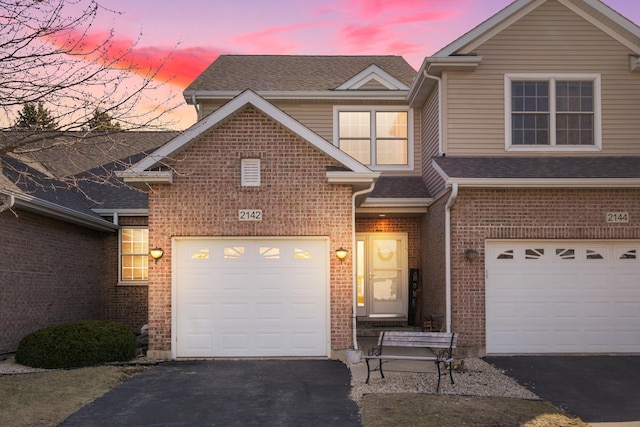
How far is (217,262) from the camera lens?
14.7 metres

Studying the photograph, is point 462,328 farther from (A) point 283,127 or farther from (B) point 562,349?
(A) point 283,127

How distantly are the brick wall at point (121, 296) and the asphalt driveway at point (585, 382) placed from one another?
10104 millimetres

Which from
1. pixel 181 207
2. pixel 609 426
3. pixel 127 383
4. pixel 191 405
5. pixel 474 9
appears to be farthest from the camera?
pixel 474 9

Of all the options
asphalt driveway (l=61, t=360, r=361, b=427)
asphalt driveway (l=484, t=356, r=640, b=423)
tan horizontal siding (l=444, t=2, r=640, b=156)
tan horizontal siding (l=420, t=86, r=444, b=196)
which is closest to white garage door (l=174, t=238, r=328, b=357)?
asphalt driveway (l=61, t=360, r=361, b=427)

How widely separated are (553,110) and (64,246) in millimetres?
12169

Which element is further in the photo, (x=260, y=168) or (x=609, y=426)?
(x=260, y=168)

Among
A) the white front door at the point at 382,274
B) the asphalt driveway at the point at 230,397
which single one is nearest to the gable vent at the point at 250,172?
the asphalt driveway at the point at 230,397

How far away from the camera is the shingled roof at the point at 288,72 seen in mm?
20000

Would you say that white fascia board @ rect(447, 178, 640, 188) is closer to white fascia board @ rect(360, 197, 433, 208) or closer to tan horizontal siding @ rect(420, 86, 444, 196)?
tan horizontal siding @ rect(420, 86, 444, 196)

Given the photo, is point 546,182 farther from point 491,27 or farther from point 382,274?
point 382,274

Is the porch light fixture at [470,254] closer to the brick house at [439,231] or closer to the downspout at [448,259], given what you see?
the brick house at [439,231]

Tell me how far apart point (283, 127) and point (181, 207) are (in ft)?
8.78

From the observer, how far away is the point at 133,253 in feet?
65.4

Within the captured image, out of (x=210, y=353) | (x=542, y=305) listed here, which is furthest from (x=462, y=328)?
(x=210, y=353)
